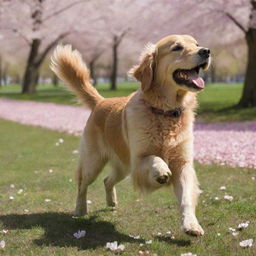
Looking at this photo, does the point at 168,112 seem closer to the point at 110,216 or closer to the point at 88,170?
the point at 88,170

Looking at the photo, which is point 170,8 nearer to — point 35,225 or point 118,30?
point 118,30

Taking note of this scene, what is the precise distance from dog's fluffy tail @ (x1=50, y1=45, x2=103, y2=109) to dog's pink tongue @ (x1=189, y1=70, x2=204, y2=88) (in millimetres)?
1714

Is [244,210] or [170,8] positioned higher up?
[170,8]

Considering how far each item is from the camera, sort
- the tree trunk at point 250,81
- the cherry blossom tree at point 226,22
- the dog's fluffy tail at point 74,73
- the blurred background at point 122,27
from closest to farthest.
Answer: the dog's fluffy tail at point 74,73 → the tree trunk at point 250,81 → the cherry blossom tree at point 226,22 → the blurred background at point 122,27

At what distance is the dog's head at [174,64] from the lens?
16.0 ft

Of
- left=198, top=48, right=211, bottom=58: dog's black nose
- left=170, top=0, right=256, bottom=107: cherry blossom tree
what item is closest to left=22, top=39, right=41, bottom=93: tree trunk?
left=170, top=0, right=256, bottom=107: cherry blossom tree

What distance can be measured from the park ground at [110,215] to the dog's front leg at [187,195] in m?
0.19

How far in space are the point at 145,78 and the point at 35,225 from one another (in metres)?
1.96

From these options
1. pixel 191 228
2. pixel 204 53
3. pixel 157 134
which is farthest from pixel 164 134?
pixel 191 228

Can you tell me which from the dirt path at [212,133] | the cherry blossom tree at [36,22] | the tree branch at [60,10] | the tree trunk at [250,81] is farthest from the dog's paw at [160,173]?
the tree branch at [60,10]

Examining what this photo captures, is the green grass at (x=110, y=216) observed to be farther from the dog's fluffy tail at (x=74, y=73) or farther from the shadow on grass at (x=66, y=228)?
the dog's fluffy tail at (x=74, y=73)

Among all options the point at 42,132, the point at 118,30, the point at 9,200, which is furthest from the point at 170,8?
the point at 9,200

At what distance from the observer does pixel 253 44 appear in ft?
61.4

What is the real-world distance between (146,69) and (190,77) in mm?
494
